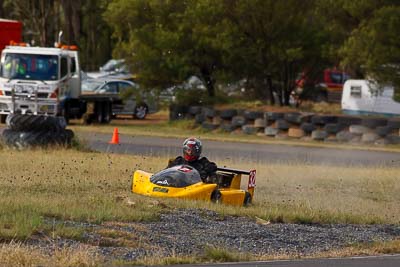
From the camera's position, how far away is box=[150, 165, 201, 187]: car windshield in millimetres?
15555

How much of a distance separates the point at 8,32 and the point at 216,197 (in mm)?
26170

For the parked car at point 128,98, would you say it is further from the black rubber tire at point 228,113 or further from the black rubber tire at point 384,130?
the black rubber tire at point 384,130

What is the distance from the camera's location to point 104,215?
12.9 m

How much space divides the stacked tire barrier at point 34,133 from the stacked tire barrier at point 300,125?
12.1m

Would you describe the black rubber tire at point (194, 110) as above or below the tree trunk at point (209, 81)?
below

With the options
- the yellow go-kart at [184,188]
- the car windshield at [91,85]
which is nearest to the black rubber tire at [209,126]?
the car windshield at [91,85]

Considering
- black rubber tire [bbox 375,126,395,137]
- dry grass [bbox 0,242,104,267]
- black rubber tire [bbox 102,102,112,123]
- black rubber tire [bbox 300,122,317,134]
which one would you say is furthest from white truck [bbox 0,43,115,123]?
dry grass [bbox 0,242,104,267]

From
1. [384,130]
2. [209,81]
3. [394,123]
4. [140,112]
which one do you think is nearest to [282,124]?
[384,130]

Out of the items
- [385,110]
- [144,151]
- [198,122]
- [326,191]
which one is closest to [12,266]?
[326,191]

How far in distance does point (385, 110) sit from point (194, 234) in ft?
103

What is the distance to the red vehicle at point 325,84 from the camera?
42.3 m

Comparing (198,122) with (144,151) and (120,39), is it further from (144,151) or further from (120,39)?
(144,151)

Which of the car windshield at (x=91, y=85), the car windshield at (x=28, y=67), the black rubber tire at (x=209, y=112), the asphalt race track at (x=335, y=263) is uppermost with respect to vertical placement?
the car windshield at (x=28, y=67)

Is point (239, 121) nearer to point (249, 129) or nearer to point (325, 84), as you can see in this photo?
point (249, 129)
